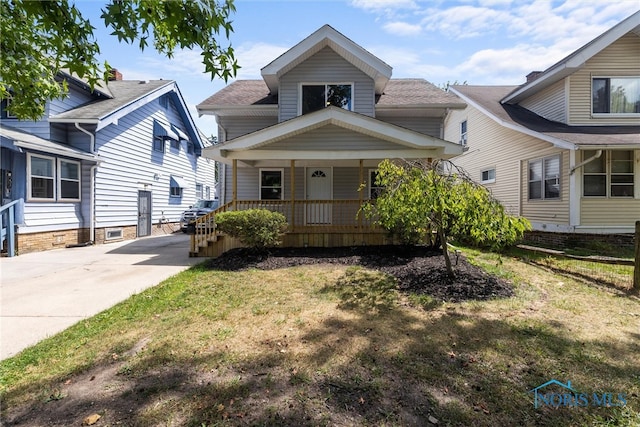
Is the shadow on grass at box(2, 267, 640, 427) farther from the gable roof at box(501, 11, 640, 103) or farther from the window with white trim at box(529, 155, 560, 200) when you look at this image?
the gable roof at box(501, 11, 640, 103)

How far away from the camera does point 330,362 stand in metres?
3.09

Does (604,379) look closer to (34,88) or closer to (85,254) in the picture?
(34,88)

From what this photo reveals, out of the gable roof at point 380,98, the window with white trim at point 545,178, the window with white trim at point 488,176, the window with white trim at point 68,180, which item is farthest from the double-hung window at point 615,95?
the window with white trim at point 68,180

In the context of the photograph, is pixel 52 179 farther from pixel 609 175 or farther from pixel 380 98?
pixel 609 175

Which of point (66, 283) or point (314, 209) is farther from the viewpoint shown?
point (314, 209)

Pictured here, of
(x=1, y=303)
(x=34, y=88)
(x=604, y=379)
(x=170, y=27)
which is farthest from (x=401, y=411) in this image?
(x=1, y=303)

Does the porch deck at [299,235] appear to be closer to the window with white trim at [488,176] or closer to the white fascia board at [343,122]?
the white fascia board at [343,122]

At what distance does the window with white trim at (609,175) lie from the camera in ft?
33.4

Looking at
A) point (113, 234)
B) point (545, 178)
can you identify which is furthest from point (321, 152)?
point (113, 234)

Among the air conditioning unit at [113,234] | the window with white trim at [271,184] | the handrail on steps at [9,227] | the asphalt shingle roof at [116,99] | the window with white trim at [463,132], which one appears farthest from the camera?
the window with white trim at [463,132]

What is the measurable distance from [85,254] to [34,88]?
6989 millimetres

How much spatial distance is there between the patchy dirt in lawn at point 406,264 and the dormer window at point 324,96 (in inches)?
219

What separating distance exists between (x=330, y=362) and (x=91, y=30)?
13.2ft

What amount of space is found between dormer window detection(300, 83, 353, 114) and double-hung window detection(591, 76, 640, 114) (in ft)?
29.2
